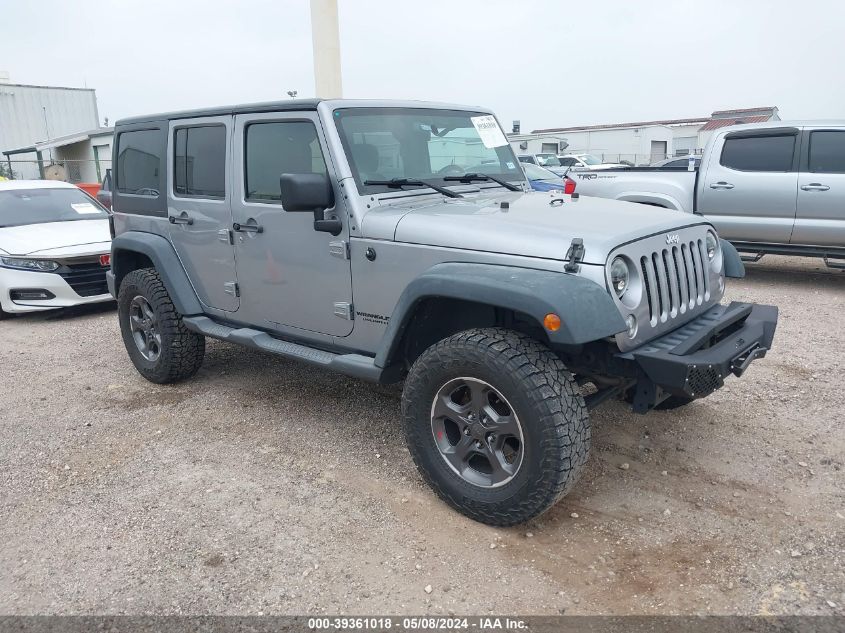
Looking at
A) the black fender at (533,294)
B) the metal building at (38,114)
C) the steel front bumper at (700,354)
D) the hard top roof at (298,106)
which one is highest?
the metal building at (38,114)

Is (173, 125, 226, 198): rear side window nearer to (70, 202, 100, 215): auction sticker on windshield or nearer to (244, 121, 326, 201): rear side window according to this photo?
(244, 121, 326, 201): rear side window

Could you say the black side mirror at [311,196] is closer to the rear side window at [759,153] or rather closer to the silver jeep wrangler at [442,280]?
the silver jeep wrangler at [442,280]

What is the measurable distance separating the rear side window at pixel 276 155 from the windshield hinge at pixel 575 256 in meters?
1.53

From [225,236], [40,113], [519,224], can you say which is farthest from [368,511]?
[40,113]

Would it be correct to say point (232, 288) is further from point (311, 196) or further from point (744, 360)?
point (744, 360)

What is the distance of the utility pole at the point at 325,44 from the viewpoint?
1534 cm

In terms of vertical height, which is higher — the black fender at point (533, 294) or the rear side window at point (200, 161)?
the rear side window at point (200, 161)

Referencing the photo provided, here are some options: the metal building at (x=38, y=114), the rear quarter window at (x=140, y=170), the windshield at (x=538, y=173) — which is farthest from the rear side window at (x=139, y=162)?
the metal building at (x=38, y=114)

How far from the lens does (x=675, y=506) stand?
3.31 meters

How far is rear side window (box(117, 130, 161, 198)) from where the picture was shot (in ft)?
16.2

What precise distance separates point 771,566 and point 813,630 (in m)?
0.39

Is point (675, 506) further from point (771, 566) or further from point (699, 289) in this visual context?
point (699, 289)

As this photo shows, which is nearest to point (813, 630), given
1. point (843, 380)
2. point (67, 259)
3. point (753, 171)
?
point (843, 380)

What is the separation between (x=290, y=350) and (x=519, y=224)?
165cm
